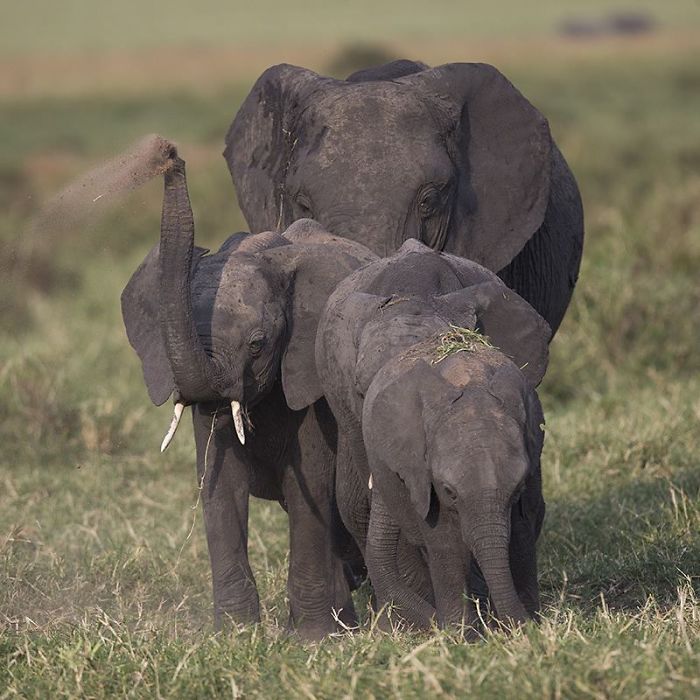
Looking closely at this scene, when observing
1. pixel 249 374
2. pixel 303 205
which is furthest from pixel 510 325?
pixel 303 205

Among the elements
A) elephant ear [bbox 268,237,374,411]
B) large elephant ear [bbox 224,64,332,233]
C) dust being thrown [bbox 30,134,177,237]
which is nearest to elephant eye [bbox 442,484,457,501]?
elephant ear [bbox 268,237,374,411]

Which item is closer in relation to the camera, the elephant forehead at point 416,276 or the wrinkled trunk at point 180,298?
the elephant forehead at point 416,276

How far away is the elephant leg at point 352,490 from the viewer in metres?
4.80

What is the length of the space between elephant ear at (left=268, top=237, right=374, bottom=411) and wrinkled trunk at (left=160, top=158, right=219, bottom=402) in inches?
13.2

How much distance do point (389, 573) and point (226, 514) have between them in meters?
0.87

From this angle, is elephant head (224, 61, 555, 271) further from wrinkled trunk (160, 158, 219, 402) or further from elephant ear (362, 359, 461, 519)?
elephant ear (362, 359, 461, 519)

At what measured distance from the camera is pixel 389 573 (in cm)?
453

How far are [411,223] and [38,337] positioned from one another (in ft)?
20.1

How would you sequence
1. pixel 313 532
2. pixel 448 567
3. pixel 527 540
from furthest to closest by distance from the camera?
pixel 313 532 < pixel 527 540 < pixel 448 567

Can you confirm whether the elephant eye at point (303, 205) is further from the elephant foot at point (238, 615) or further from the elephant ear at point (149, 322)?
the elephant foot at point (238, 615)

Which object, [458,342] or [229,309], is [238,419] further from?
[458,342]

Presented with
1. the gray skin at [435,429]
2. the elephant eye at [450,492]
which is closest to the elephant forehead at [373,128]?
the gray skin at [435,429]

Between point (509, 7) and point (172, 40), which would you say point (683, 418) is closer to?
point (172, 40)

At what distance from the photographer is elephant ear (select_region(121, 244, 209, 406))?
496 cm
